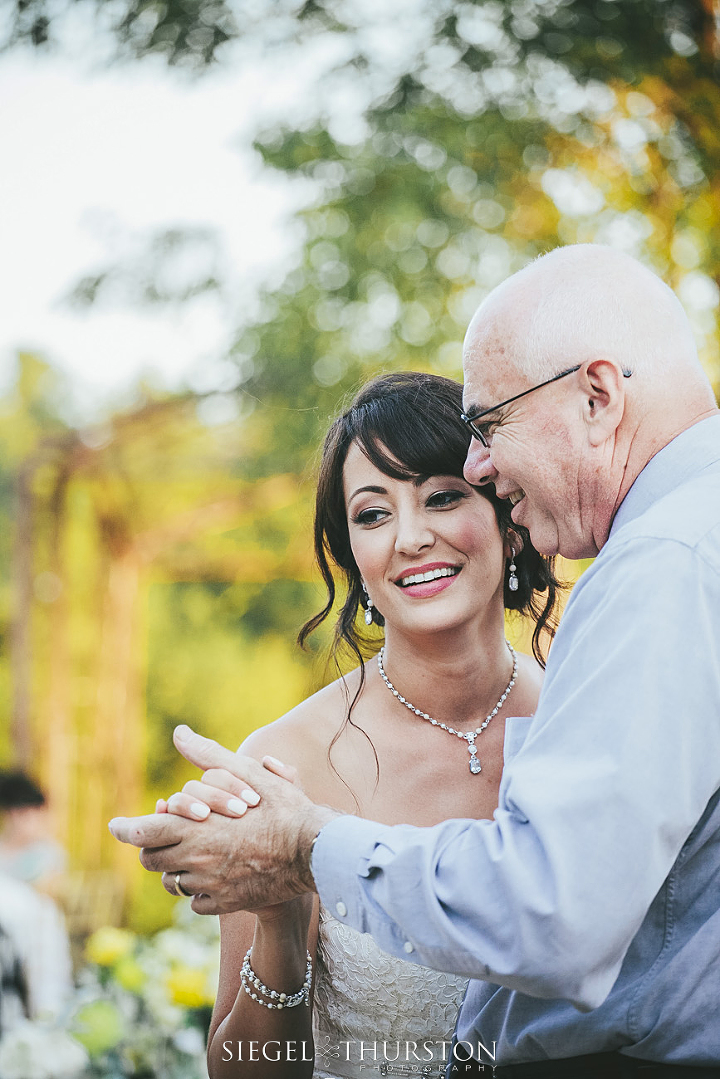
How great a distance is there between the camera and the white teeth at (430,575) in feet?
9.44

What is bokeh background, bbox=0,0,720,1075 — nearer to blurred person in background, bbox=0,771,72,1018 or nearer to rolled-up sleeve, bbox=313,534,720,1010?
blurred person in background, bbox=0,771,72,1018

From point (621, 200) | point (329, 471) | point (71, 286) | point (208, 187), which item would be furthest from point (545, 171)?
point (329, 471)

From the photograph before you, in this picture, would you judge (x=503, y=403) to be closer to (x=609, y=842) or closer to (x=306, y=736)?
(x=609, y=842)

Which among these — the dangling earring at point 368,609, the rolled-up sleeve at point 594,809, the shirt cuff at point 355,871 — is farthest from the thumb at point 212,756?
the dangling earring at point 368,609

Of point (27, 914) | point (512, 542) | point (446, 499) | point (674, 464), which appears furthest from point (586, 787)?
point (27, 914)

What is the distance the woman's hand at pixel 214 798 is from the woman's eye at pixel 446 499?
1033 mm

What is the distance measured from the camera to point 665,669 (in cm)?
153

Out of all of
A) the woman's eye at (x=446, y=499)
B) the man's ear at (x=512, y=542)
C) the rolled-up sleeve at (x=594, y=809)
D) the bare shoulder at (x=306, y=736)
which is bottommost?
the bare shoulder at (x=306, y=736)

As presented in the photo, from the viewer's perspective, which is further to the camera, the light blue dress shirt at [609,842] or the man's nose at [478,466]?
the man's nose at [478,466]

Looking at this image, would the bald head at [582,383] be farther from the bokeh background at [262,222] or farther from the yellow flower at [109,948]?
the yellow flower at [109,948]

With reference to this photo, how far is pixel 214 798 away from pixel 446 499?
1141 mm

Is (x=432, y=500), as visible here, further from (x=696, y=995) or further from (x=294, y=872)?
(x=696, y=995)

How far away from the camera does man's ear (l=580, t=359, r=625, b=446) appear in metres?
1.93

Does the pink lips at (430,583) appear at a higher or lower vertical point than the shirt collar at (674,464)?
lower
